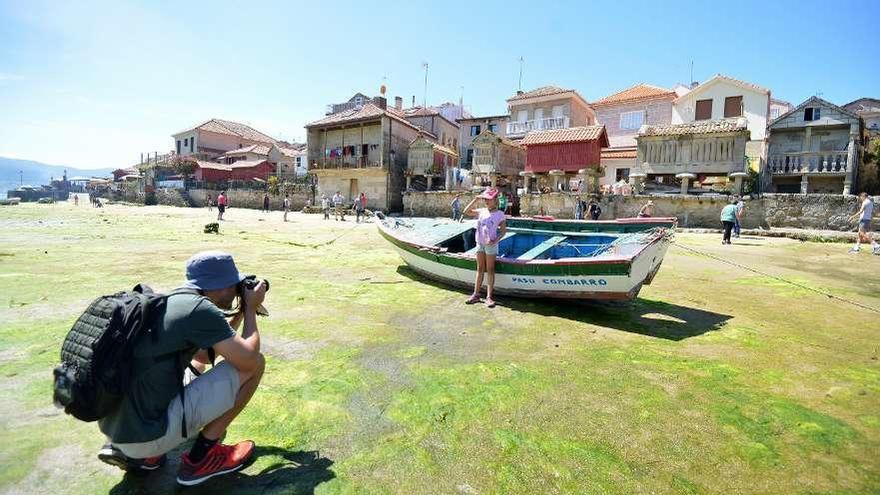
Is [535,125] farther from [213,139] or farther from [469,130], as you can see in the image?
[213,139]

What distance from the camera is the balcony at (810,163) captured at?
75.9ft

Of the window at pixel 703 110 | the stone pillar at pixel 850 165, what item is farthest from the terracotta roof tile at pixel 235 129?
the stone pillar at pixel 850 165

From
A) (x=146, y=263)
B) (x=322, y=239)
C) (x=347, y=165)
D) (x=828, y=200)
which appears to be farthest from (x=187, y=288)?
(x=347, y=165)

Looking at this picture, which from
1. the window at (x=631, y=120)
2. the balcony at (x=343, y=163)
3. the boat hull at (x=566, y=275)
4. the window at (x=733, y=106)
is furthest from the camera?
the balcony at (x=343, y=163)

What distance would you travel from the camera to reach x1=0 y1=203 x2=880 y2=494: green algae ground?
2355 mm

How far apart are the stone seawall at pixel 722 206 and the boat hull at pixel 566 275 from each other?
17030 mm

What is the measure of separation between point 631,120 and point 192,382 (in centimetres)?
3392

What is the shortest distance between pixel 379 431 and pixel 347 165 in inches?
1252

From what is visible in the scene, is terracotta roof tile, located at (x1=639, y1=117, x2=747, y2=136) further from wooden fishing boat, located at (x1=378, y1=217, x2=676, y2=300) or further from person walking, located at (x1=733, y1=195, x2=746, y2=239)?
wooden fishing boat, located at (x1=378, y1=217, x2=676, y2=300)

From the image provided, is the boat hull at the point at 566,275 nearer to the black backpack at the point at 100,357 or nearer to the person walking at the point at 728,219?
the black backpack at the point at 100,357

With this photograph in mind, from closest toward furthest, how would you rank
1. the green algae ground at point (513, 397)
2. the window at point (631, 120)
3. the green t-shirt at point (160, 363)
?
the green t-shirt at point (160, 363) < the green algae ground at point (513, 397) < the window at point (631, 120)

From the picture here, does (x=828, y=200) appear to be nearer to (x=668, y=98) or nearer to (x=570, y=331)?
(x=668, y=98)

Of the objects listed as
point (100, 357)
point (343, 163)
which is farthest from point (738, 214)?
point (343, 163)

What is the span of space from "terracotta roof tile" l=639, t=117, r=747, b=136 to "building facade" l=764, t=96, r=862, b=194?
5966 millimetres
